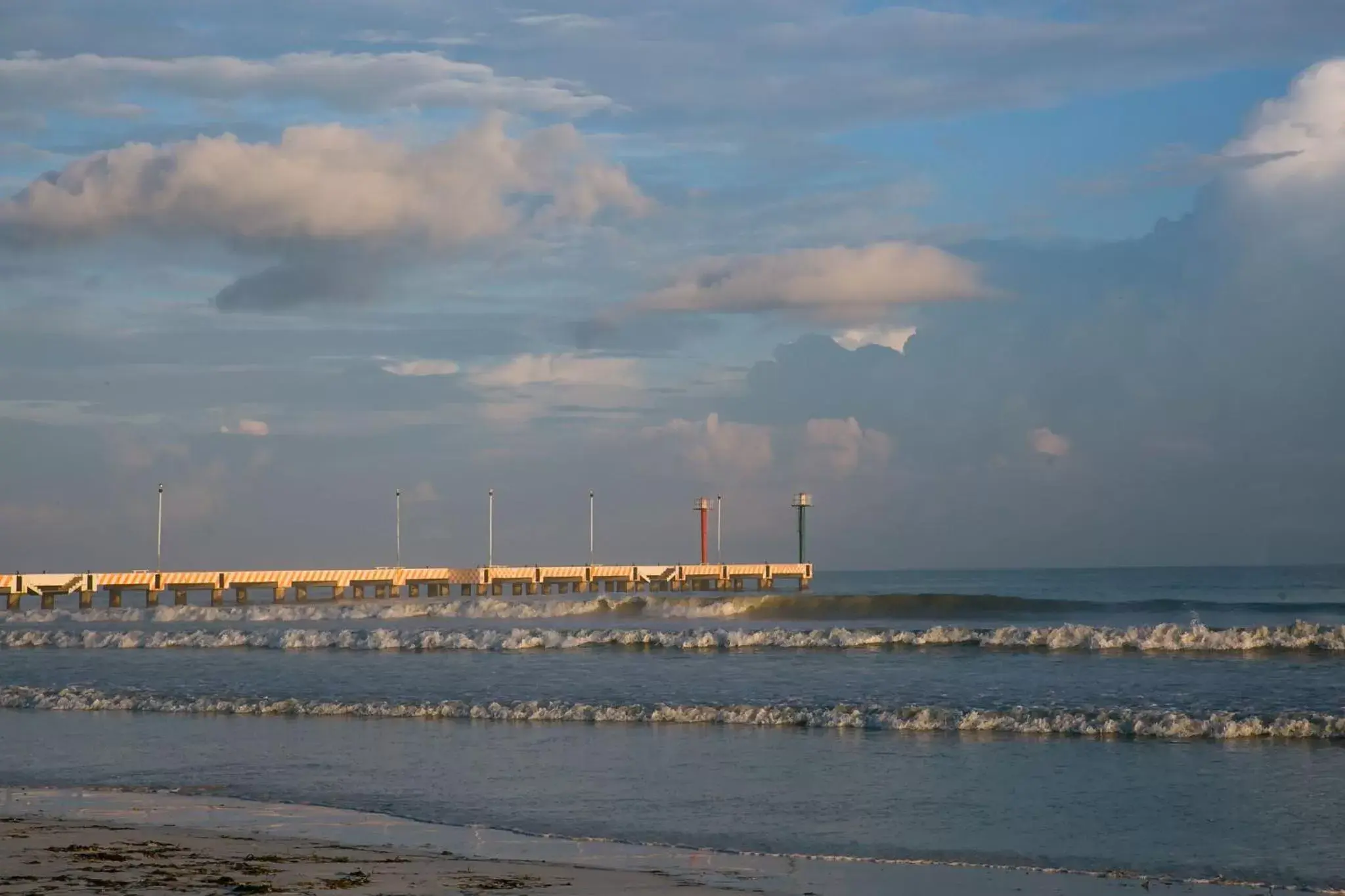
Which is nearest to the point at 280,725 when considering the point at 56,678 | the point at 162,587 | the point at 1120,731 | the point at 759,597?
the point at 56,678

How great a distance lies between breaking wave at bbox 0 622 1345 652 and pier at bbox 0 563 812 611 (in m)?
27.5

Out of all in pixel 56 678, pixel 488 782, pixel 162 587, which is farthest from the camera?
pixel 162 587

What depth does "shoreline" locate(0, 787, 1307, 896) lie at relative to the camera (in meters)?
9.48

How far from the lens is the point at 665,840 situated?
11.6m

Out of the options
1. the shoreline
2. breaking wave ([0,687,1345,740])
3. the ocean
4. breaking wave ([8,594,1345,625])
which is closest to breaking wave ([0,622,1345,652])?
the ocean

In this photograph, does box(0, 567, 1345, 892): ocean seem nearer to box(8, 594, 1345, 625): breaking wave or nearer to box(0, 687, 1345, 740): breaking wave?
box(0, 687, 1345, 740): breaking wave

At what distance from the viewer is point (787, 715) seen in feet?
61.7

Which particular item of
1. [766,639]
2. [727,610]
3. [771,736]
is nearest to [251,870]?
[771,736]

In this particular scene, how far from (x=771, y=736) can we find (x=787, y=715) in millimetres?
1289

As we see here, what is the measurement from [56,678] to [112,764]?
11936 mm

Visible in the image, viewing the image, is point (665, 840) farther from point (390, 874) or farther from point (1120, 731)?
point (1120, 731)

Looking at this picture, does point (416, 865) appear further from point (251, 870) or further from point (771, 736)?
point (771, 736)

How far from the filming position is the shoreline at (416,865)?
9.48 meters

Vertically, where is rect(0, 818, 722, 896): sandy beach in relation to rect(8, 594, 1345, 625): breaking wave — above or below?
above
